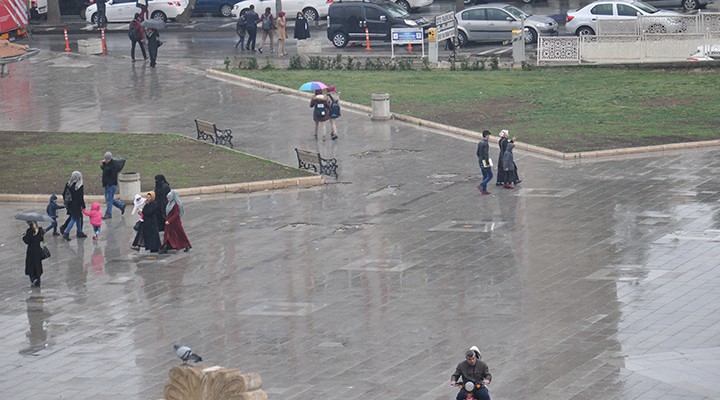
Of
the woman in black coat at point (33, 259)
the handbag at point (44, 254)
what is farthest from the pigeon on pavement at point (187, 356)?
the handbag at point (44, 254)

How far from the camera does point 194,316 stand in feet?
65.8

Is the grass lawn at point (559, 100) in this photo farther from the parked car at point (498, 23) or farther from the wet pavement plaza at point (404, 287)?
the parked car at point (498, 23)

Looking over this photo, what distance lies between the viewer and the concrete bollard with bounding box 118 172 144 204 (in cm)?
2739

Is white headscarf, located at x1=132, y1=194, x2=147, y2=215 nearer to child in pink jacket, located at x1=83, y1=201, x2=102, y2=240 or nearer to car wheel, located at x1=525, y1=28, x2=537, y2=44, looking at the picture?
child in pink jacket, located at x1=83, y1=201, x2=102, y2=240

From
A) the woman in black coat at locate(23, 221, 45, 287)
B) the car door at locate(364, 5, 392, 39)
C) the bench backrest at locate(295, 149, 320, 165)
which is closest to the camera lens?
the woman in black coat at locate(23, 221, 45, 287)

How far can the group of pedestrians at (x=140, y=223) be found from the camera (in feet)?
72.0

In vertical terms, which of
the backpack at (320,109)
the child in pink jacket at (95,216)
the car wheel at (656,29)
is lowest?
the child in pink jacket at (95,216)

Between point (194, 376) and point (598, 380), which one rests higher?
point (194, 376)

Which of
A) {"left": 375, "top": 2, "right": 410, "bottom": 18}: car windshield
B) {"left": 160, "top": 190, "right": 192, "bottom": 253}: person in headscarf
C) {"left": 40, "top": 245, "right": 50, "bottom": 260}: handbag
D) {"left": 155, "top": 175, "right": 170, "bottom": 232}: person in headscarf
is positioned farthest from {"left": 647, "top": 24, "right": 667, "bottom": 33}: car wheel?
{"left": 40, "top": 245, "right": 50, "bottom": 260}: handbag

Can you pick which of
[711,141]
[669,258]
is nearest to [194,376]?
[669,258]

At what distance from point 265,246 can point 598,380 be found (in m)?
8.80

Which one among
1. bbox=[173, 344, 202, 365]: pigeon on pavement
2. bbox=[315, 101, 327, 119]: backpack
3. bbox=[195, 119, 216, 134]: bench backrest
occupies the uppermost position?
bbox=[315, 101, 327, 119]: backpack

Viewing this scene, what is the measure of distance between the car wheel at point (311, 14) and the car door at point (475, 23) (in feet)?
28.2

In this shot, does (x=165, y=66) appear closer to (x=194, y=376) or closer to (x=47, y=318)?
(x=47, y=318)
